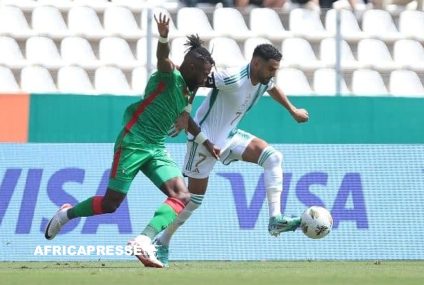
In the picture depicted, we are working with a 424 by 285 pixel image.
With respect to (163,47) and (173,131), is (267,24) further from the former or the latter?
(163,47)

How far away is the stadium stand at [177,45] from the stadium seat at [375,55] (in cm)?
1

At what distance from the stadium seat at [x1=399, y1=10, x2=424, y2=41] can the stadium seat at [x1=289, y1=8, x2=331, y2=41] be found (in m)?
1.35

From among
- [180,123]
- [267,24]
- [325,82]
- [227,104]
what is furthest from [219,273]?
[267,24]

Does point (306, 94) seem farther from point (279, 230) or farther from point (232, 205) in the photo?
point (279, 230)

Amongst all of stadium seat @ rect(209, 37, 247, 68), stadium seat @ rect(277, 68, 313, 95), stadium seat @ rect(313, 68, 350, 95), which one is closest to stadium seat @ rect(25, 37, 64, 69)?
stadium seat @ rect(209, 37, 247, 68)

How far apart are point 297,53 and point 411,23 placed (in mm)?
1885

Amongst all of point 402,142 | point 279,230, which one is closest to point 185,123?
point 279,230

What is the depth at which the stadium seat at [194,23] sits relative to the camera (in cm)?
1562

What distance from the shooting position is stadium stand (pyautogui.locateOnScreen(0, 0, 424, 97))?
50.4ft

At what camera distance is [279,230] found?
11.2 meters

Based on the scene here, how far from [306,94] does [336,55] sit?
2.46 ft

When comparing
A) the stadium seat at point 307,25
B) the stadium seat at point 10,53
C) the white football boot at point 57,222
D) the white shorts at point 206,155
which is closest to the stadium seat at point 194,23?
the stadium seat at point 307,25

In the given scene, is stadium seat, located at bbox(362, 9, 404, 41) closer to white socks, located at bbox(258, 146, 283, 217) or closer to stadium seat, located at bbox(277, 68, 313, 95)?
stadium seat, located at bbox(277, 68, 313, 95)

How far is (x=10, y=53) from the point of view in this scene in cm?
1546
